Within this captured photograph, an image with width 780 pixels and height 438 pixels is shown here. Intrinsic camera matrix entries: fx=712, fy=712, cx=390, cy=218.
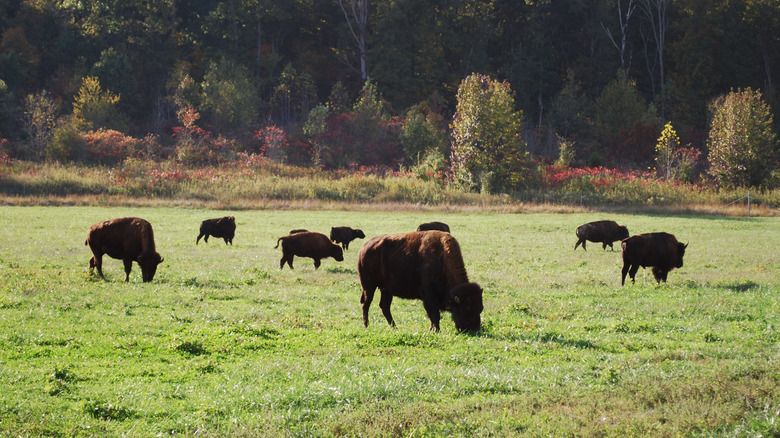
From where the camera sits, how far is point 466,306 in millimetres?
12148

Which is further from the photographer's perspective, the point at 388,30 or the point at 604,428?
the point at 388,30

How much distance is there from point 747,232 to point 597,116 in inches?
1954

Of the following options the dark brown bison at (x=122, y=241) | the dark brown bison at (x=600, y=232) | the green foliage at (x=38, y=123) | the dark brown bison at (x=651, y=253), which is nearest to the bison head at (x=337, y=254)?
the dark brown bison at (x=122, y=241)

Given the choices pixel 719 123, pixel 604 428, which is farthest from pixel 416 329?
pixel 719 123

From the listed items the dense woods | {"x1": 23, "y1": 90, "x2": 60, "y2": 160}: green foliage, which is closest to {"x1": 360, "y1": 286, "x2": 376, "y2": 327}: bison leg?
the dense woods

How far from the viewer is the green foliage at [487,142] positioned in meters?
59.1

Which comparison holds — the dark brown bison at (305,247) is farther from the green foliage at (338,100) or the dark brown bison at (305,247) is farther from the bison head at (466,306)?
the green foliage at (338,100)

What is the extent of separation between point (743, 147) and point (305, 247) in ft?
158

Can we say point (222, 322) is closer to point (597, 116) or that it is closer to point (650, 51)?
point (597, 116)

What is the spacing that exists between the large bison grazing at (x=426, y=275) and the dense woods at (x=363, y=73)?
60711mm

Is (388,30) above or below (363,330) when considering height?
above

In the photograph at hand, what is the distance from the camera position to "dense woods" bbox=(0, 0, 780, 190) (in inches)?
3017

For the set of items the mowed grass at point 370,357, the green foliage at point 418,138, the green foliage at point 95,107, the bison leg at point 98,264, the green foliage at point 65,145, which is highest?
the green foliage at point 95,107

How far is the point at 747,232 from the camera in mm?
36438
